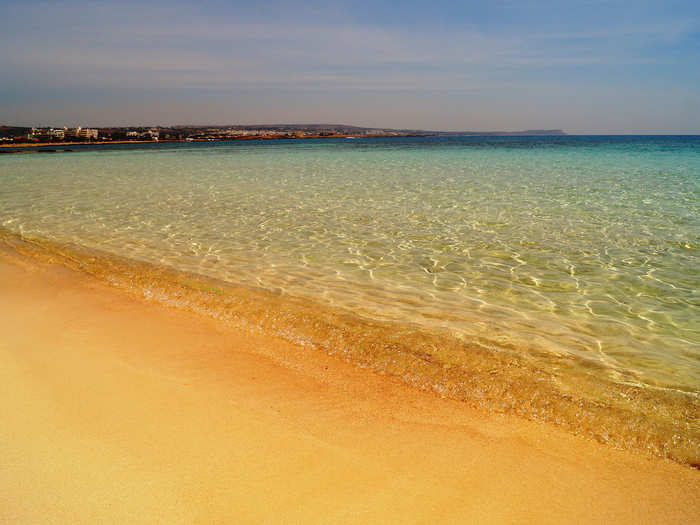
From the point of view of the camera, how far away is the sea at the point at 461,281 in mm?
2783

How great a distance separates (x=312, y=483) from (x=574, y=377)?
197cm

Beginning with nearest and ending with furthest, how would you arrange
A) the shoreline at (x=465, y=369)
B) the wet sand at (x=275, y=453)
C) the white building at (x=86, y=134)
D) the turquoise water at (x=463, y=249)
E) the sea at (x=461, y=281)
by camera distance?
the wet sand at (x=275, y=453) → the shoreline at (x=465, y=369) → the sea at (x=461, y=281) → the turquoise water at (x=463, y=249) → the white building at (x=86, y=134)

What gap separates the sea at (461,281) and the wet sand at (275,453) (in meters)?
0.31

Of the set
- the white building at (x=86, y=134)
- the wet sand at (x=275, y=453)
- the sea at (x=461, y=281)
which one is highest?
the white building at (x=86, y=134)

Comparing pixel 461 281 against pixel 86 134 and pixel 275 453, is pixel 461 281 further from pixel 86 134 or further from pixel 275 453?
pixel 86 134

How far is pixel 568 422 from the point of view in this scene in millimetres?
2408

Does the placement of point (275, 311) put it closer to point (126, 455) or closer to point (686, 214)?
point (126, 455)

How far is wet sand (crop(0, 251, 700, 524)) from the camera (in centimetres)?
176

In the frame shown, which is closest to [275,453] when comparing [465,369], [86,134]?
[465,369]

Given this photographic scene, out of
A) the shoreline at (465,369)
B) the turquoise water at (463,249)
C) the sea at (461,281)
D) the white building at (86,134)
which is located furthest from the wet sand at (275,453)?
the white building at (86,134)

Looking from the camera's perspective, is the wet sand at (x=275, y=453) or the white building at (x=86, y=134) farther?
the white building at (x=86, y=134)

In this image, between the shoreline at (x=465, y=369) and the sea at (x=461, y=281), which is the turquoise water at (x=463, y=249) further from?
the shoreline at (x=465, y=369)

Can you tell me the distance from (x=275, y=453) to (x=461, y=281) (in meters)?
3.24

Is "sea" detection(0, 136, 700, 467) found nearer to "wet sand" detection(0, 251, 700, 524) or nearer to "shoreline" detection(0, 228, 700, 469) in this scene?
"shoreline" detection(0, 228, 700, 469)
